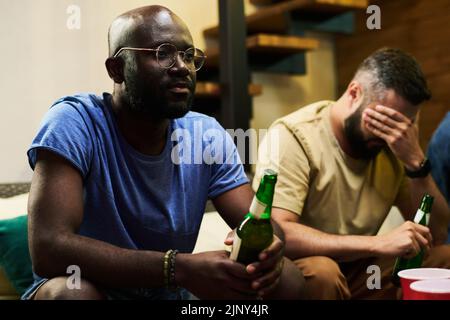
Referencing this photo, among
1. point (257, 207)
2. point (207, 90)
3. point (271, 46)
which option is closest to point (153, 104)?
point (257, 207)

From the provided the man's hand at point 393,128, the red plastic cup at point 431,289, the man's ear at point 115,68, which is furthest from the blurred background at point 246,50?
the red plastic cup at point 431,289

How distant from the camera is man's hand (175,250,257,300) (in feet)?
3.30

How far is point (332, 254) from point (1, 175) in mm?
875

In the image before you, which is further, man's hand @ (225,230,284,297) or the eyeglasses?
the eyeglasses

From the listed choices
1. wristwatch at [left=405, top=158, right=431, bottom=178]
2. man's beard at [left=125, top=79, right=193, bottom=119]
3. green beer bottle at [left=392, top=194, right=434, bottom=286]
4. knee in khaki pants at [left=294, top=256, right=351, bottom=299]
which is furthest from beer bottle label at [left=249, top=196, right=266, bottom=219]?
wristwatch at [left=405, top=158, right=431, bottom=178]

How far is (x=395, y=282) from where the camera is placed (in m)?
1.52

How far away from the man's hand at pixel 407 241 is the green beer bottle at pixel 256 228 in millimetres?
454

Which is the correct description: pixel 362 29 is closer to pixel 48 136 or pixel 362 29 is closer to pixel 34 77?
pixel 34 77

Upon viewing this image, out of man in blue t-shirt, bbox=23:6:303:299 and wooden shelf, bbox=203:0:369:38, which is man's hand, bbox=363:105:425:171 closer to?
man in blue t-shirt, bbox=23:6:303:299

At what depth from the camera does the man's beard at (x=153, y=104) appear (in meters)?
1.19

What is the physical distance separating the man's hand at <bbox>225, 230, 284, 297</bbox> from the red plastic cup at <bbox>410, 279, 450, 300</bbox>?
0.24 metres

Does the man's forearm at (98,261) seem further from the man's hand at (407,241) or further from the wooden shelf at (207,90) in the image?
the wooden shelf at (207,90)

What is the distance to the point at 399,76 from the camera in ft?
5.13
